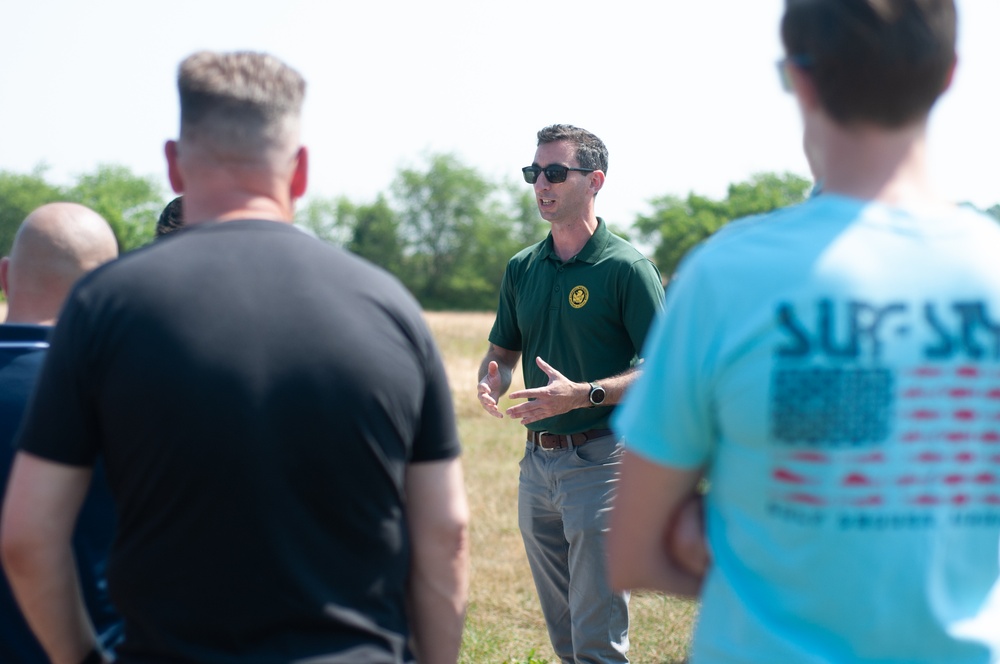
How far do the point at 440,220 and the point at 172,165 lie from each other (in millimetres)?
91064

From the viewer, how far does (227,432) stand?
174 centimetres

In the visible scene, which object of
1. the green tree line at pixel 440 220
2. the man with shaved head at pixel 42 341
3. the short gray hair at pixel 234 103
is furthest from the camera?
the green tree line at pixel 440 220

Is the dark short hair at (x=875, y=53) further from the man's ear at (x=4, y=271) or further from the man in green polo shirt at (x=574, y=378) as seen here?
the man in green polo shirt at (x=574, y=378)

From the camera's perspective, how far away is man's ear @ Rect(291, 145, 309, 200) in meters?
2.04

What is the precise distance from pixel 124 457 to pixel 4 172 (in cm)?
9651

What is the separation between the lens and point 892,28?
149 centimetres

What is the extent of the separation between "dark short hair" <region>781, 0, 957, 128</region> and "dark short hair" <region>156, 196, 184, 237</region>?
2595 mm

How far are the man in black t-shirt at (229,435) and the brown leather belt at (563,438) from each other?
2.51m

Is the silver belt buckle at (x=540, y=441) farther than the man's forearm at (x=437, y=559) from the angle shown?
Yes

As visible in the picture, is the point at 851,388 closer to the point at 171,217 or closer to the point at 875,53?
the point at 875,53

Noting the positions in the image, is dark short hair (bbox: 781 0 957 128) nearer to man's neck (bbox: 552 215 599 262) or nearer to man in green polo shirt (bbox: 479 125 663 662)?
man in green polo shirt (bbox: 479 125 663 662)

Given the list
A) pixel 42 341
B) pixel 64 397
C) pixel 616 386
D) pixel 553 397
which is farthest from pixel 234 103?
pixel 616 386

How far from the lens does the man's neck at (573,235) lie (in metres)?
4.62

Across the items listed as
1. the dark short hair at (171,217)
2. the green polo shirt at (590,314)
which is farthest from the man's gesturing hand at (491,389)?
the dark short hair at (171,217)
